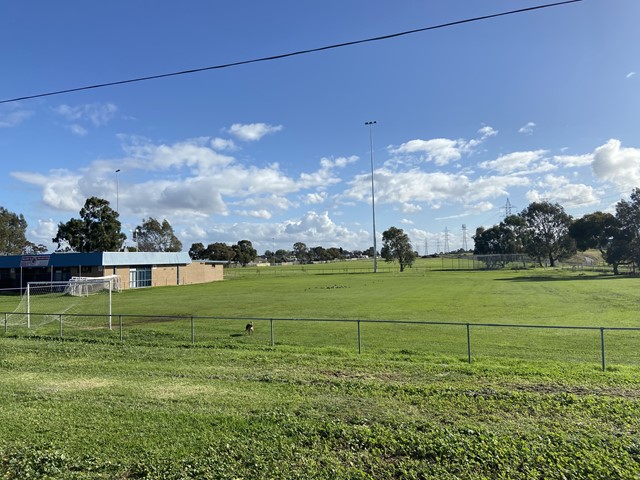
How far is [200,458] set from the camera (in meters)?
5.81

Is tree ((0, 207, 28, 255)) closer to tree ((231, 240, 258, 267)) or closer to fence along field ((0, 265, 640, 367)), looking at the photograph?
tree ((231, 240, 258, 267))

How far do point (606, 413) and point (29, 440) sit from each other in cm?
888

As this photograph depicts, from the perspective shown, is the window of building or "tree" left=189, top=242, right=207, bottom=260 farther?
"tree" left=189, top=242, right=207, bottom=260

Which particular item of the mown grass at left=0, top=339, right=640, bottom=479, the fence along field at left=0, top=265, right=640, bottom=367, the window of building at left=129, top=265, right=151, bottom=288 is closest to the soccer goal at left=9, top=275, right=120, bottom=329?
the fence along field at left=0, top=265, right=640, bottom=367

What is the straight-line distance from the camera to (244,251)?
16250 cm

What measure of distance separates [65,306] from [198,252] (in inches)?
5361

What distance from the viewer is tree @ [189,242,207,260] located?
15788cm

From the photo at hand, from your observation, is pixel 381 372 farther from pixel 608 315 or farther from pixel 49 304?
pixel 49 304

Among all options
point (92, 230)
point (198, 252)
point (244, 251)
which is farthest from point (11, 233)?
point (244, 251)

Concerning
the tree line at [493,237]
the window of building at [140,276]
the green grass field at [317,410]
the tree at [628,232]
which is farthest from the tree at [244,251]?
the green grass field at [317,410]

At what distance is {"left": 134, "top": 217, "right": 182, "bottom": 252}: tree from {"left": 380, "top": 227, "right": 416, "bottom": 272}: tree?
6152 cm

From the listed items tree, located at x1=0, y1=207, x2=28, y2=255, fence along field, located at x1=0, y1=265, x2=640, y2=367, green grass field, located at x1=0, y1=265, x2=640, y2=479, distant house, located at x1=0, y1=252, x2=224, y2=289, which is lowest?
fence along field, located at x1=0, y1=265, x2=640, y2=367

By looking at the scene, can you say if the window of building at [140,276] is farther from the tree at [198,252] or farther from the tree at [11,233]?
the tree at [198,252]

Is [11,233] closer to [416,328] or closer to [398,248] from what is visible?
[398,248]
